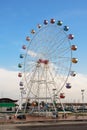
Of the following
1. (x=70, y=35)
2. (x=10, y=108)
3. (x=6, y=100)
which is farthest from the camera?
(x=6, y=100)

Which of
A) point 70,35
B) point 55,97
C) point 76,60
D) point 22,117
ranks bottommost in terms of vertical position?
point 22,117

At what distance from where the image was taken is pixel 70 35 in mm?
60188

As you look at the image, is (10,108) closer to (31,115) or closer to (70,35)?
(31,115)

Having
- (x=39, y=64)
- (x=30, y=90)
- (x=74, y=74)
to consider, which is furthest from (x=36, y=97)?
(x=74, y=74)

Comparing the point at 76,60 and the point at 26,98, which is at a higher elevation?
the point at 76,60

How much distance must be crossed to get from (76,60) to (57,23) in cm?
806

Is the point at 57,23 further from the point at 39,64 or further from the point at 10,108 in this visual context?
the point at 10,108

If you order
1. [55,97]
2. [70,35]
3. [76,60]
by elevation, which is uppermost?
[70,35]

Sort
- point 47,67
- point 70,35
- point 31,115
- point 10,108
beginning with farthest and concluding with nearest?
point 10,108 → point 31,115 → point 47,67 → point 70,35

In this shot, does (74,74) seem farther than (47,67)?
No

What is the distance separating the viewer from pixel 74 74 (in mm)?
60500

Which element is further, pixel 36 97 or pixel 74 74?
pixel 36 97

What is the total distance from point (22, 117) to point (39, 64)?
13.1m

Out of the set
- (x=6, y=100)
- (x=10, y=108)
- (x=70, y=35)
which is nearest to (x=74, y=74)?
(x=70, y=35)
